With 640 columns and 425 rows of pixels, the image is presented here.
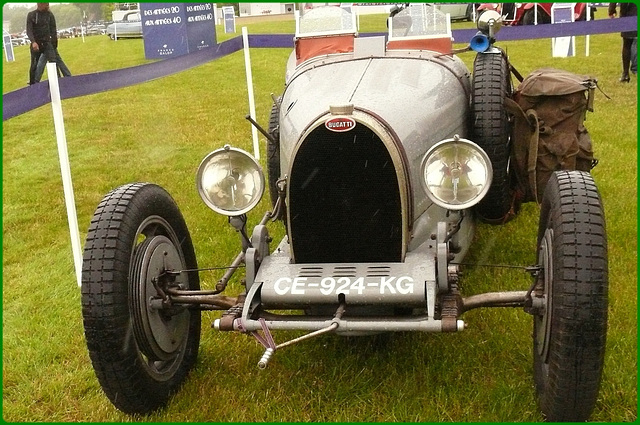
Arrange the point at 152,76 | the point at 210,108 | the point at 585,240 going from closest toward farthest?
1. the point at 585,240
2. the point at 152,76
3. the point at 210,108

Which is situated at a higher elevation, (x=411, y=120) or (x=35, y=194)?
(x=411, y=120)

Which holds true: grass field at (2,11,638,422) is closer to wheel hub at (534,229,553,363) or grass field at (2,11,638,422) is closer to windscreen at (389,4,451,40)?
wheel hub at (534,229,553,363)

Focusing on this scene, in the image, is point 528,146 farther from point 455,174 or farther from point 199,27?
point 199,27

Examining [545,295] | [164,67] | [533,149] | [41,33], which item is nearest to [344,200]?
[545,295]

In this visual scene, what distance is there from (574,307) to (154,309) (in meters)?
1.75

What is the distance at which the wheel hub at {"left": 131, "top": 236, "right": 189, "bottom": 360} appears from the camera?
9.46ft

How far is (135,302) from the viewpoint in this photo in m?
2.87

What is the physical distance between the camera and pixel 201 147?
8422mm

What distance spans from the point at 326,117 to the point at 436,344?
135cm

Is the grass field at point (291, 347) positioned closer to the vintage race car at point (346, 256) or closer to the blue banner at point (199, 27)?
the vintage race car at point (346, 256)

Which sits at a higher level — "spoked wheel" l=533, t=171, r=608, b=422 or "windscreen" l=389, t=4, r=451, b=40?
"windscreen" l=389, t=4, r=451, b=40

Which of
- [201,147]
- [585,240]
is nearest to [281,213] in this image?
[585,240]

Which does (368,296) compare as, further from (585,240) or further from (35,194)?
(35,194)

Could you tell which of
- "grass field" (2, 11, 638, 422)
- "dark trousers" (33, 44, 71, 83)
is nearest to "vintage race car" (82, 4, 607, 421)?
"grass field" (2, 11, 638, 422)
